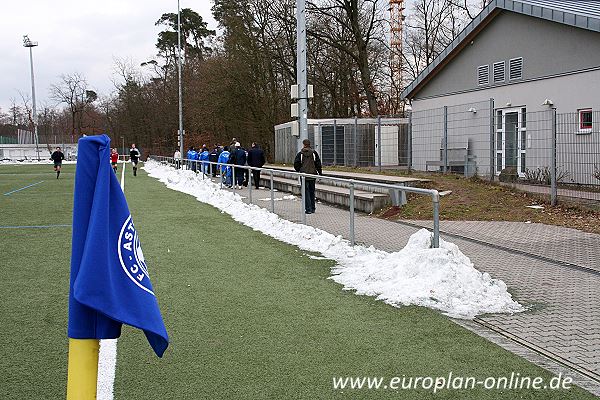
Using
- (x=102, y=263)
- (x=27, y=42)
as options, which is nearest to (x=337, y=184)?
(x=102, y=263)

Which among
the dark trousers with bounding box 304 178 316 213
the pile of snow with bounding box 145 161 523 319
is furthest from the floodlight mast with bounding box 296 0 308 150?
the pile of snow with bounding box 145 161 523 319

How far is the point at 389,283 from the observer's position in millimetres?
Result: 7469

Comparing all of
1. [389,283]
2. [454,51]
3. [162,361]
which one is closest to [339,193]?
[389,283]

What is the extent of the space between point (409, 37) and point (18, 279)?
42.0 metres

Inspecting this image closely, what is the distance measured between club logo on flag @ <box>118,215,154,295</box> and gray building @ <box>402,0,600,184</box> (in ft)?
47.1

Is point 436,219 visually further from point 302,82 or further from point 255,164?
point 255,164

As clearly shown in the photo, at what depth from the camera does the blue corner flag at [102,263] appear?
2141 millimetres

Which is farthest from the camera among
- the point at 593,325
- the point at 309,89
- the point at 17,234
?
the point at 309,89

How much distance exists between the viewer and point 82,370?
2.27 metres

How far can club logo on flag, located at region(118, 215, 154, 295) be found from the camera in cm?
227

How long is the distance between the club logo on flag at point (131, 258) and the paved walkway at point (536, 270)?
336 centimetres

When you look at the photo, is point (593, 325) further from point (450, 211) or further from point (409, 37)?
point (409, 37)

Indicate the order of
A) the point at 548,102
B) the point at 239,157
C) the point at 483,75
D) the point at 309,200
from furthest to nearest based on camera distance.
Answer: the point at 239,157
the point at 483,75
the point at 548,102
the point at 309,200

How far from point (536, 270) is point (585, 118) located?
10.9m
